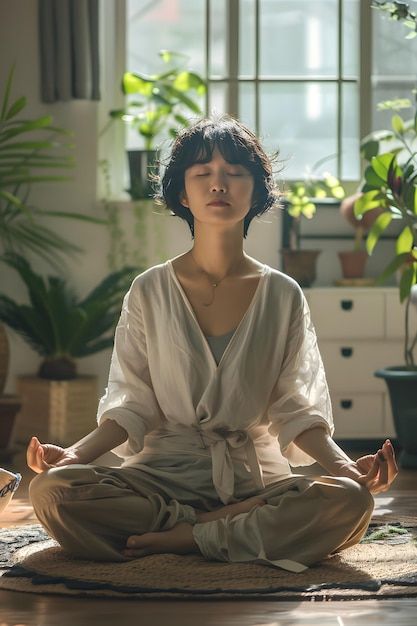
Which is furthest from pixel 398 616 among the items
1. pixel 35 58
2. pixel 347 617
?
pixel 35 58

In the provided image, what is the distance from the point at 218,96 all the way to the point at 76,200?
2.67ft

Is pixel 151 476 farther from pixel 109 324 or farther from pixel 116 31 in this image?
pixel 116 31

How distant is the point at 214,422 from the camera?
2.72m

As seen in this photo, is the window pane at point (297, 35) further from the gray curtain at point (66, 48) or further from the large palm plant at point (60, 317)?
the large palm plant at point (60, 317)

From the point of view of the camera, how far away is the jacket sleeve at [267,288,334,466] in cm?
273

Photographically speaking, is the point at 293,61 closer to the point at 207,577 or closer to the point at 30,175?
the point at 30,175

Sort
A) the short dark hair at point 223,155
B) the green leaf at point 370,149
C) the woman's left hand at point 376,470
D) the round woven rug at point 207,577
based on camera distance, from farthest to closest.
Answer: the green leaf at point 370,149 → the short dark hair at point 223,155 → the woman's left hand at point 376,470 → the round woven rug at point 207,577

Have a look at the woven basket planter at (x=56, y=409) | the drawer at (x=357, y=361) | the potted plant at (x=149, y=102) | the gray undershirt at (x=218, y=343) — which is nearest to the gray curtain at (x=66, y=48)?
the potted plant at (x=149, y=102)

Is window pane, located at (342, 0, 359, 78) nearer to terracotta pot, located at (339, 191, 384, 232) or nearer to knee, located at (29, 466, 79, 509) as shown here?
terracotta pot, located at (339, 191, 384, 232)

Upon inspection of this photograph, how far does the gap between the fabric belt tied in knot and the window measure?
9.81ft

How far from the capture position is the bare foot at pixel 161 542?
8.49ft

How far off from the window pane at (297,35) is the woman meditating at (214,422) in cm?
279

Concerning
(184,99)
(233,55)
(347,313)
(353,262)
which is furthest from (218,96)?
(347,313)

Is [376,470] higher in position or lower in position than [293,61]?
lower
